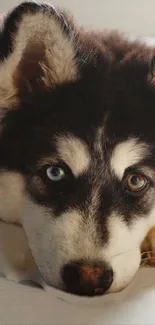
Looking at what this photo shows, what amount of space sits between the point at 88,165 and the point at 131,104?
15cm

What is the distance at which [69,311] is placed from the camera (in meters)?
0.88

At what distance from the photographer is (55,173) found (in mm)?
1008

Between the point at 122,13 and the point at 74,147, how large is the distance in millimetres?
1443

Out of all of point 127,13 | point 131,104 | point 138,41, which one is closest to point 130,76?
point 131,104

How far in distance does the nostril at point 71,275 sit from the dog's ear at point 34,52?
36 centimetres

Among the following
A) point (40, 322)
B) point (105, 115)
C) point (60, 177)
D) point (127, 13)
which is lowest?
point (40, 322)

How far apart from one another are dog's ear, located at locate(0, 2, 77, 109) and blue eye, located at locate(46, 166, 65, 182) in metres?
0.16

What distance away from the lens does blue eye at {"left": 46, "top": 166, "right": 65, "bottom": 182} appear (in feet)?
3.28

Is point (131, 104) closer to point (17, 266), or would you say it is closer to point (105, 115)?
point (105, 115)

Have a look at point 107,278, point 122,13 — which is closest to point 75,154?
point 107,278

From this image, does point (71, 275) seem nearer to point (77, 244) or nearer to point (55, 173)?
point (77, 244)

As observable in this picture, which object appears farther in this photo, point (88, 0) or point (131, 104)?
point (88, 0)

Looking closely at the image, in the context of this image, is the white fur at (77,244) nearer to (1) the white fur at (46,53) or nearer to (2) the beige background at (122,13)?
(1) the white fur at (46,53)

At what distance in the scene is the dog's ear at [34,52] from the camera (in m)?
0.98
